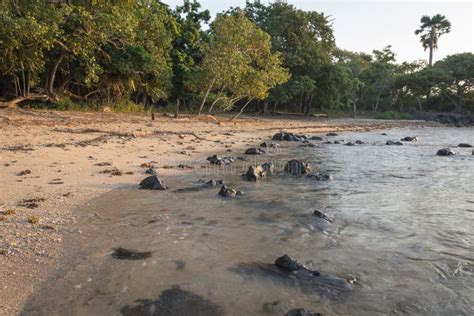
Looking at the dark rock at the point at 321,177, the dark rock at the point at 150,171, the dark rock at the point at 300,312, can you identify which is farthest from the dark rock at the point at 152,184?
the dark rock at the point at 300,312

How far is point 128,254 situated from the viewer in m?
4.50

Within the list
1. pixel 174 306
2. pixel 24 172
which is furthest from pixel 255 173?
pixel 174 306

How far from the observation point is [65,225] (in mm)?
5242

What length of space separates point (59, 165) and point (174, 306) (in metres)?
6.50

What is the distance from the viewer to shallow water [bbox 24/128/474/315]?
3566 mm

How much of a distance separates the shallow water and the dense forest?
10682 millimetres

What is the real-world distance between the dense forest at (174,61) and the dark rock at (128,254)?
11.6 meters

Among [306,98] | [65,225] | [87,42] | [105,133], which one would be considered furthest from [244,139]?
[306,98]

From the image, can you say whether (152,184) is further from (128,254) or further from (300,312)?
(300,312)

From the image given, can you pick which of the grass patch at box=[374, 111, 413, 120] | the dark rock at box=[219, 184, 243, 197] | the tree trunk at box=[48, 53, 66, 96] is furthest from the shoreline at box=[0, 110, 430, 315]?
the grass patch at box=[374, 111, 413, 120]

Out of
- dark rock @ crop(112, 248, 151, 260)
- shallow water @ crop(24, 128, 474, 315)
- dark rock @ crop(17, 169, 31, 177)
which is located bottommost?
shallow water @ crop(24, 128, 474, 315)

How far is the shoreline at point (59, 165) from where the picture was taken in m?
4.11

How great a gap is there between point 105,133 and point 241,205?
9.27 meters

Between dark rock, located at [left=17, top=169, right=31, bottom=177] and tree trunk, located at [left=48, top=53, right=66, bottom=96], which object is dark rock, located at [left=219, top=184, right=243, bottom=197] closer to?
dark rock, located at [left=17, top=169, right=31, bottom=177]
